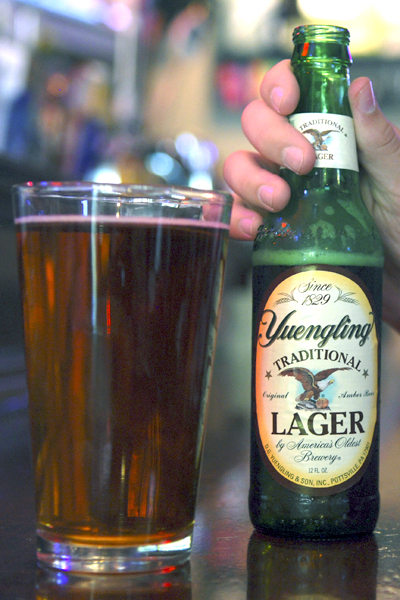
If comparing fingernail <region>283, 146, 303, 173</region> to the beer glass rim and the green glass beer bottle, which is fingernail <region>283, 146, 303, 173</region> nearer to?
the green glass beer bottle

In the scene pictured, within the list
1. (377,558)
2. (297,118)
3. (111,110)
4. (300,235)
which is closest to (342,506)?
(377,558)

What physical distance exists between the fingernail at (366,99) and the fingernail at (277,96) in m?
0.07

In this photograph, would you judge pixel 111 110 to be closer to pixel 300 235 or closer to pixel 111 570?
pixel 300 235

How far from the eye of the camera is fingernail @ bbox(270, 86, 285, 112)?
0.67 metres

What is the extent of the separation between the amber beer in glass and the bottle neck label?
24 centimetres

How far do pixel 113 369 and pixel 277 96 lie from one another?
0.35 metres

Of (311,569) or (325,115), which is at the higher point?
(325,115)

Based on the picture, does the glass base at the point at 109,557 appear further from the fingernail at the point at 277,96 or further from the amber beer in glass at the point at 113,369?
the fingernail at the point at 277,96

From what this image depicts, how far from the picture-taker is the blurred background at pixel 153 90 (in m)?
1.97

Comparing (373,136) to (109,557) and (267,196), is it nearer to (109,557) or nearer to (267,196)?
(267,196)

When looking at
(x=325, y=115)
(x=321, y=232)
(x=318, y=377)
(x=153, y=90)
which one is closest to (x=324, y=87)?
(x=325, y=115)

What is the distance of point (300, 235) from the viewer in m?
0.65

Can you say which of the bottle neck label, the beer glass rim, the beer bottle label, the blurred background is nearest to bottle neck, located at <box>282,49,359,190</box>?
the bottle neck label

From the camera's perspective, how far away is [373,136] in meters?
0.72
